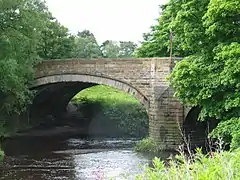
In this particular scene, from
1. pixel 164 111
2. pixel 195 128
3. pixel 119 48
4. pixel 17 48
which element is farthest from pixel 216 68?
pixel 119 48

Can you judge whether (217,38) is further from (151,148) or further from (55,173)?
(151,148)

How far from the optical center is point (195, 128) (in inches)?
989

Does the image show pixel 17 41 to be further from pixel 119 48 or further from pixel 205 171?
pixel 119 48

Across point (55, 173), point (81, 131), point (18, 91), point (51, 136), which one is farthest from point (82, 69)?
point (55, 173)

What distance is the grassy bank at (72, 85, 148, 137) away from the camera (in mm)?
32812

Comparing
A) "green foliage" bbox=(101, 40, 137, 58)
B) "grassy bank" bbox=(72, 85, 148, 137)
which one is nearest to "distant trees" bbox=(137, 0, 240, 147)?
"grassy bank" bbox=(72, 85, 148, 137)

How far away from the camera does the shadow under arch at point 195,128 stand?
24.5 metres

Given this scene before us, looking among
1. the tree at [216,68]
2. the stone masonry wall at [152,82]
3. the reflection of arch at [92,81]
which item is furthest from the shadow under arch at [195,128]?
the tree at [216,68]

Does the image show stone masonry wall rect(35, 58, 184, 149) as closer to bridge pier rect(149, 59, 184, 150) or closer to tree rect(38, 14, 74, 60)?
bridge pier rect(149, 59, 184, 150)

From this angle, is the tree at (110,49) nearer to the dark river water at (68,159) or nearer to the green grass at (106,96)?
the green grass at (106,96)

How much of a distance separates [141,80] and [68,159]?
6.59m

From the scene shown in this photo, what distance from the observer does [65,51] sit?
38.8 metres

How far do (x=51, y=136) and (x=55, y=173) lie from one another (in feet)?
44.6

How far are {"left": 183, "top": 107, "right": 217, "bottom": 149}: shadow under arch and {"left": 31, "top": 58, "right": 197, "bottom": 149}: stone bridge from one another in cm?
58
